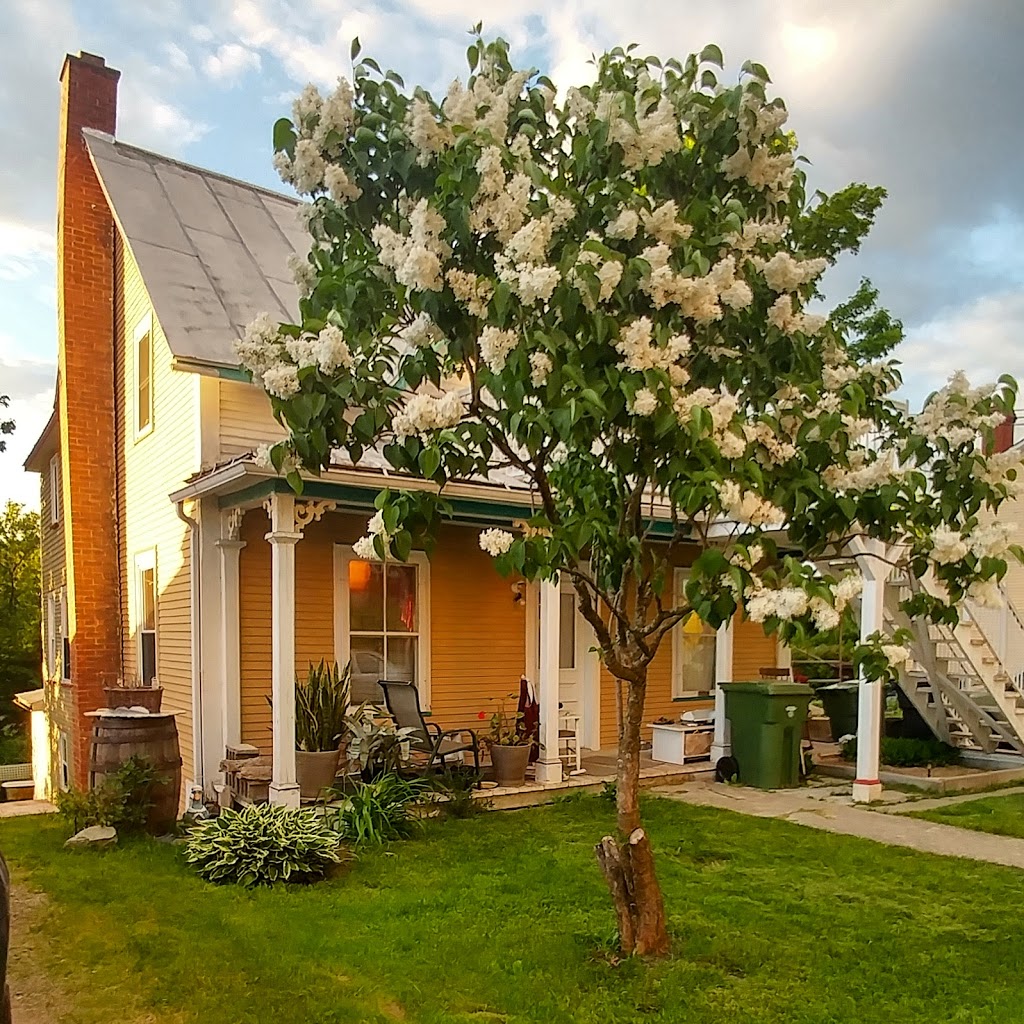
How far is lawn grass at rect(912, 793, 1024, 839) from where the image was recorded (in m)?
7.00

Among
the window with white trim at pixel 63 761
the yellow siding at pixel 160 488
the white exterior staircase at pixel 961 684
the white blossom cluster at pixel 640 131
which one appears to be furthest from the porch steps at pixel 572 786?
the window with white trim at pixel 63 761

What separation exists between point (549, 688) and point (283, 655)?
8.17ft

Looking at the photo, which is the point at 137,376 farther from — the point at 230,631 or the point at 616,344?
the point at 616,344

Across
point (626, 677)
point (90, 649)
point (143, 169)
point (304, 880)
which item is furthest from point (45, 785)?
point (626, 677)

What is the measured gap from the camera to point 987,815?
7520 mm

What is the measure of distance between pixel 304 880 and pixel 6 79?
33.5 feet

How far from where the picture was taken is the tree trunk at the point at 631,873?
411 cm

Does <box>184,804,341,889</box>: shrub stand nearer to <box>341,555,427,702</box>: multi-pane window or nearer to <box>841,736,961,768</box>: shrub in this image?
<box>341,555,427,702</box>: multi-pane window

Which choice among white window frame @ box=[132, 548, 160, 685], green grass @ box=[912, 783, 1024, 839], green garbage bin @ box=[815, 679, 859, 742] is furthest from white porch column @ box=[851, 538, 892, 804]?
white window frame @ box=[132, 548, 160, 685]

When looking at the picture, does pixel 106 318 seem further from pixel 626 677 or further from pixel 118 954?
pixel 626 677

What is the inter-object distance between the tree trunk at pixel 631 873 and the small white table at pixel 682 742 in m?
5.40

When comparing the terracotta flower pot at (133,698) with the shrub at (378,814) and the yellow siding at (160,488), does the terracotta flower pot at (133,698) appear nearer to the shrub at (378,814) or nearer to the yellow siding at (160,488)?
the yellow siding at (160,488)

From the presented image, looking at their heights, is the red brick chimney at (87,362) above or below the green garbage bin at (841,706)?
above

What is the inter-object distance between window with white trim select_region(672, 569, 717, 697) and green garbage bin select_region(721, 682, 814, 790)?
2.17 m
